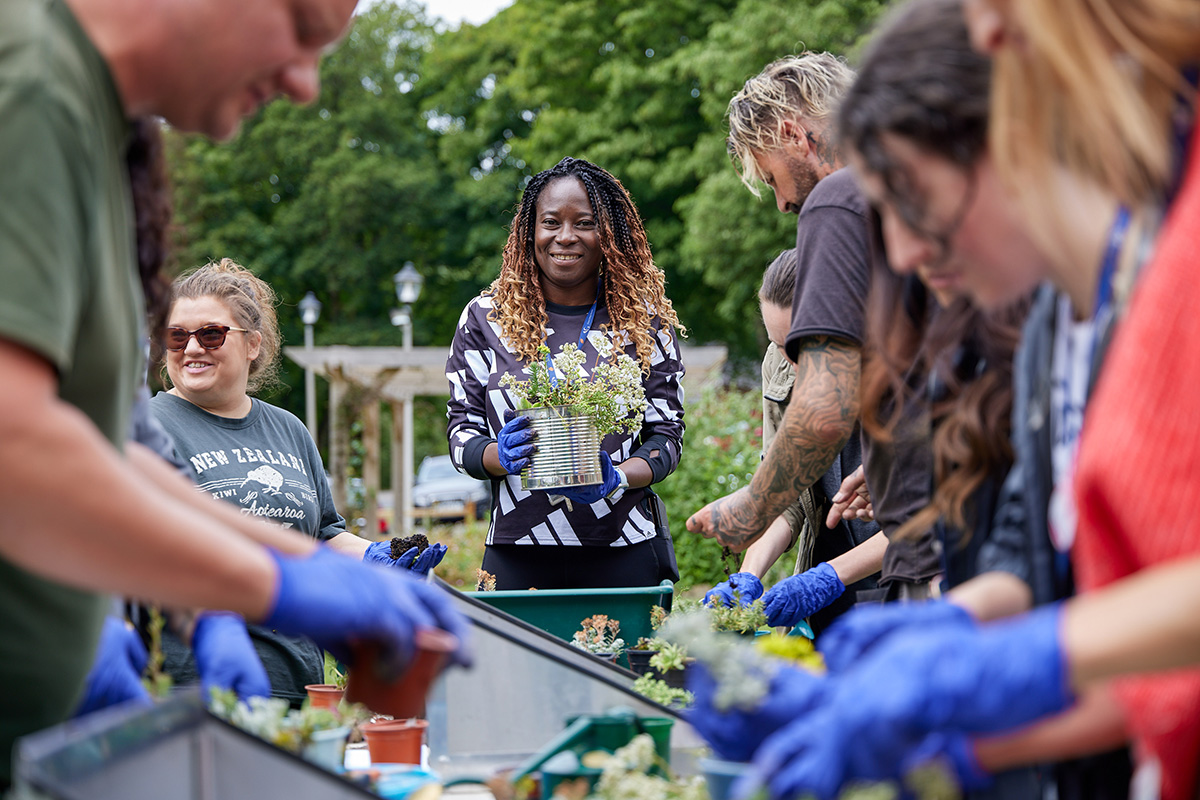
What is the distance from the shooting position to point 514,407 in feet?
11.4

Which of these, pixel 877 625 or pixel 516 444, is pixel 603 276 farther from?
pixel 877 625

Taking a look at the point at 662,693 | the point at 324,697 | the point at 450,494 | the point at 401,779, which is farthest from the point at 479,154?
the point at 401,779

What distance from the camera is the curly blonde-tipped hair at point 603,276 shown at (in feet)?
11.6

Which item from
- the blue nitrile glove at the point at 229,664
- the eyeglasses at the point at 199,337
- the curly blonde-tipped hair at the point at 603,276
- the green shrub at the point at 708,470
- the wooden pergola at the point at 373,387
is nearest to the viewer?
the blue nitrile glove at the point at 229,664

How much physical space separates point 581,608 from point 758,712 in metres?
1.67

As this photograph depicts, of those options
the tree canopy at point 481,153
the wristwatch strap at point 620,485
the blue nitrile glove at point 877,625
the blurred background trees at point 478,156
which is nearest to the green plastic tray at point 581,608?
the wristwatch strap at point 620,485

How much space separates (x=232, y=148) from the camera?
23.8 meters

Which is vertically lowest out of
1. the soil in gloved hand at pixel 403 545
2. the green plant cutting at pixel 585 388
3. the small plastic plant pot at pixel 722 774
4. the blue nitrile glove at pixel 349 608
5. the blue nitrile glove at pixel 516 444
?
the small plastic plant pot at pixel 722 774

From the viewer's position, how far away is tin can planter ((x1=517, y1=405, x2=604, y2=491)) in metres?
3.06

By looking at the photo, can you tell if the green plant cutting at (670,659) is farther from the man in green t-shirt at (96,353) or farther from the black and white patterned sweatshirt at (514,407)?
the black and white patterned sweatshirt at (514,407)

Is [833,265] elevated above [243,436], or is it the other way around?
[243,436]

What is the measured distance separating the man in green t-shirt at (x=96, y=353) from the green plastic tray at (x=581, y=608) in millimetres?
1449

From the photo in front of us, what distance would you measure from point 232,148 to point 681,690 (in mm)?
24035

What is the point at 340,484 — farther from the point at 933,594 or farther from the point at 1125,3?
the point at 1125,3
